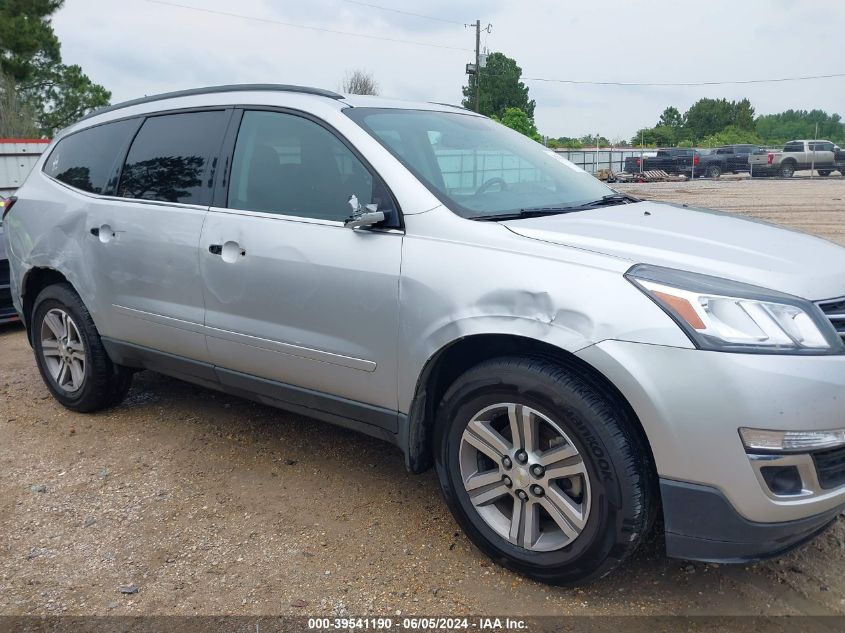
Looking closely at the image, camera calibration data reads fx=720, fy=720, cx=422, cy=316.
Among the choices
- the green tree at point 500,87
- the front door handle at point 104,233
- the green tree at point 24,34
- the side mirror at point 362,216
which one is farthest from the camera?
the green tree at point 500,87

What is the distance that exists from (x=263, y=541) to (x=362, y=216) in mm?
1404

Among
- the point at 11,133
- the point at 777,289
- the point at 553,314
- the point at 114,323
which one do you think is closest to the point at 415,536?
the point at 553,314

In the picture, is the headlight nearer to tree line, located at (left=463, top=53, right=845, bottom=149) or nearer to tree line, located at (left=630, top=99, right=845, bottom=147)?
tree line, located at (left=463, top=53, right=845, bottom=149)

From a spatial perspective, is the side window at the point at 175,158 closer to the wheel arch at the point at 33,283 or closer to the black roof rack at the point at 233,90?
the black roof rack at the point at 233,90

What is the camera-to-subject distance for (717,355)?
213 cm

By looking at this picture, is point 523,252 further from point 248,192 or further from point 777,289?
point 248,192

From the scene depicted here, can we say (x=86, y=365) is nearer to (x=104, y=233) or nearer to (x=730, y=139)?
(x=104, y=233)

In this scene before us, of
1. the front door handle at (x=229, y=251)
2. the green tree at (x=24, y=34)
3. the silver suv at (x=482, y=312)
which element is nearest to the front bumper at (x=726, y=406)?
the silver suv at (x=482, y=312)

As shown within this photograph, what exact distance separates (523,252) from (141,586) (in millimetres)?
1882

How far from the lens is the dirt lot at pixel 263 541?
258cm

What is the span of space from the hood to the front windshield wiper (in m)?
0.07

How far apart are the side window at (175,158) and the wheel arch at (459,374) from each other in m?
1.50

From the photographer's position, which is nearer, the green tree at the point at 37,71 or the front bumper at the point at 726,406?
the front bumper at the point at 726,406

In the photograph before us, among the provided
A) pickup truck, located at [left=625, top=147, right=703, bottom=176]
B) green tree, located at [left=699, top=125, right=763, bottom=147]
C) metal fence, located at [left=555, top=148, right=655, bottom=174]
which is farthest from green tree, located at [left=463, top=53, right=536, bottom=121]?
pickup truck, located at [left=625, top=147, right=703, bottom=176]
